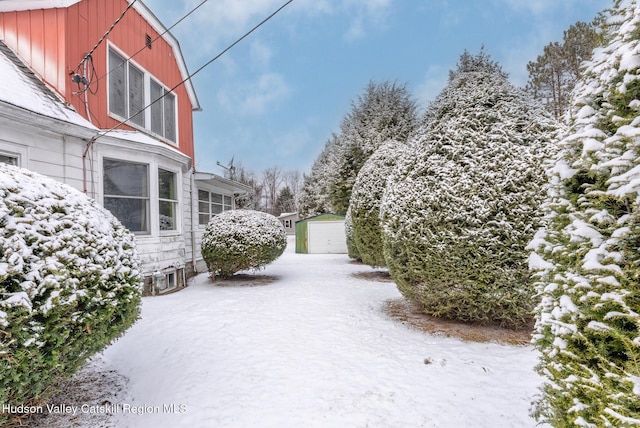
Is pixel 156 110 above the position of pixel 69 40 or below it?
below

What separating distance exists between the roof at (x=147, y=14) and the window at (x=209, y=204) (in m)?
2.82

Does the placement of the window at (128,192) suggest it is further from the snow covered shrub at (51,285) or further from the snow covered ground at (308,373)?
the snow covered shrub at (51,285)

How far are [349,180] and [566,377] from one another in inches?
499

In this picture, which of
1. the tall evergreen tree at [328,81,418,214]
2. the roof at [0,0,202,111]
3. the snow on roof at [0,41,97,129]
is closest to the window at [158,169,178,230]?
the snow on roof at [0,41,97,129]

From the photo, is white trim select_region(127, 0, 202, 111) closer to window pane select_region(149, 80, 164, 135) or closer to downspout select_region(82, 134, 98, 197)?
window pane select_region(149, 80, 164, 135)

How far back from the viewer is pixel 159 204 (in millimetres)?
6703

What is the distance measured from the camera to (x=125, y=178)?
240 inches

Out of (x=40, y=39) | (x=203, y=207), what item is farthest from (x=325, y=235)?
(x=40, y=39)

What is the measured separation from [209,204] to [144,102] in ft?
12.2

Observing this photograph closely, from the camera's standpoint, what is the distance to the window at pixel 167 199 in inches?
268

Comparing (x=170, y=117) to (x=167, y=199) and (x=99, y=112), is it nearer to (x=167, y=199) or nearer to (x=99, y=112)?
(x=99, y=112)

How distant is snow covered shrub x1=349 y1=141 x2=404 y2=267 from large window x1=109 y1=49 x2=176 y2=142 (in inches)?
191

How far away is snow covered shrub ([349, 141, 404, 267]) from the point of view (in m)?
7.33

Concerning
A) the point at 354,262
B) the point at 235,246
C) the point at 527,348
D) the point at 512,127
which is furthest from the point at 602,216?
the point at 354,262
